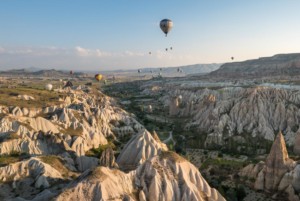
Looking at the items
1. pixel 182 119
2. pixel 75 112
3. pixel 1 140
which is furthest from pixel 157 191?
pixel 182 119

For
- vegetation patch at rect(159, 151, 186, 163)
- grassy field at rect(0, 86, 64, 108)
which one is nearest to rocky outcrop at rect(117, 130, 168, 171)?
vegetation patch at rect(159, 151, 186, 163)

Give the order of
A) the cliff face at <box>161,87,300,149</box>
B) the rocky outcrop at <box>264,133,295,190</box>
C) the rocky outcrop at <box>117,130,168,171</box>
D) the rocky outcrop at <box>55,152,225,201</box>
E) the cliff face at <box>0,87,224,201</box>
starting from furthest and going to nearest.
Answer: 1. the cliff face at <box>161,87,300,149</box>
2. the rocky outcrop at <box>264,133,295,190</box>
3. the rocky outcrop at <box>117,130,168,171</box>
4. the cliff face at <box>0,87,224,201</box>
5. the rocky outcrop at <box>55,152,225,201</box>

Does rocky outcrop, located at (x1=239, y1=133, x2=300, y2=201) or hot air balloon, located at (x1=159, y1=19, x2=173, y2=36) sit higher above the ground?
hot air balloon, located at (x1=159, y1=19, x2=173, y2=36)

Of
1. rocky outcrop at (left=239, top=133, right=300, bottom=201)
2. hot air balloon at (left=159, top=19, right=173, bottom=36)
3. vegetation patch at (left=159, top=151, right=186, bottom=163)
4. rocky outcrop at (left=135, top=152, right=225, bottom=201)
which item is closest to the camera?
rocky outcrop at (left=135, top=152, right=225, bottom=201)

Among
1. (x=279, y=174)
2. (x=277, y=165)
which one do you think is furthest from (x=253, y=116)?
(x=279, y=174)

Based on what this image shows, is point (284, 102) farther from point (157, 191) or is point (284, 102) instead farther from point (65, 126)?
point (157, 191)

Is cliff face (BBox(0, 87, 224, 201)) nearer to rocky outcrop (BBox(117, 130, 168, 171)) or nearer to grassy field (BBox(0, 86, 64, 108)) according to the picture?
rocky outcrop (BBox(117, 130, 168, 171))
